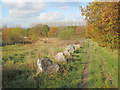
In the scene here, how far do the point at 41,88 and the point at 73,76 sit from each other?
5.87ft

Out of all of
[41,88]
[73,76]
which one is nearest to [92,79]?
[73,76]

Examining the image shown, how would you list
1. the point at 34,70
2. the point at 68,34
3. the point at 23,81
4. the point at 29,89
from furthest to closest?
1. the point at 68,34
2. the point at 34,70
3. the point at 23,81
4. the point at 29,89

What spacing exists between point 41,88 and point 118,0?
267 inches

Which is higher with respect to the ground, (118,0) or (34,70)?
(118,0)

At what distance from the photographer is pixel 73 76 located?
5.72 metres

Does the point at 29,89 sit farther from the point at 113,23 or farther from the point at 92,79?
the point at 113,23

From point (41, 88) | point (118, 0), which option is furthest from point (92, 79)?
point (118, 0)

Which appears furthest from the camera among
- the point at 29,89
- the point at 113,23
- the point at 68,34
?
the point at 68,34

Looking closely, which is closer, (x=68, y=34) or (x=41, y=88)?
(x=41, y=88)

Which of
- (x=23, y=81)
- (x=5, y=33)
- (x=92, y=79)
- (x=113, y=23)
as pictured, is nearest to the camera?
(x=23, y=81)

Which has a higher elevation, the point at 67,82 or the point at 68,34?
the point at 68,34

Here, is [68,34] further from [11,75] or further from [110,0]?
[11,75]

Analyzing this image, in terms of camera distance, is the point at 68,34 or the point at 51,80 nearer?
the point at 51,80

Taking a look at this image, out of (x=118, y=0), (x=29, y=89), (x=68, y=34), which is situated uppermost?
(x=118, y=0)
